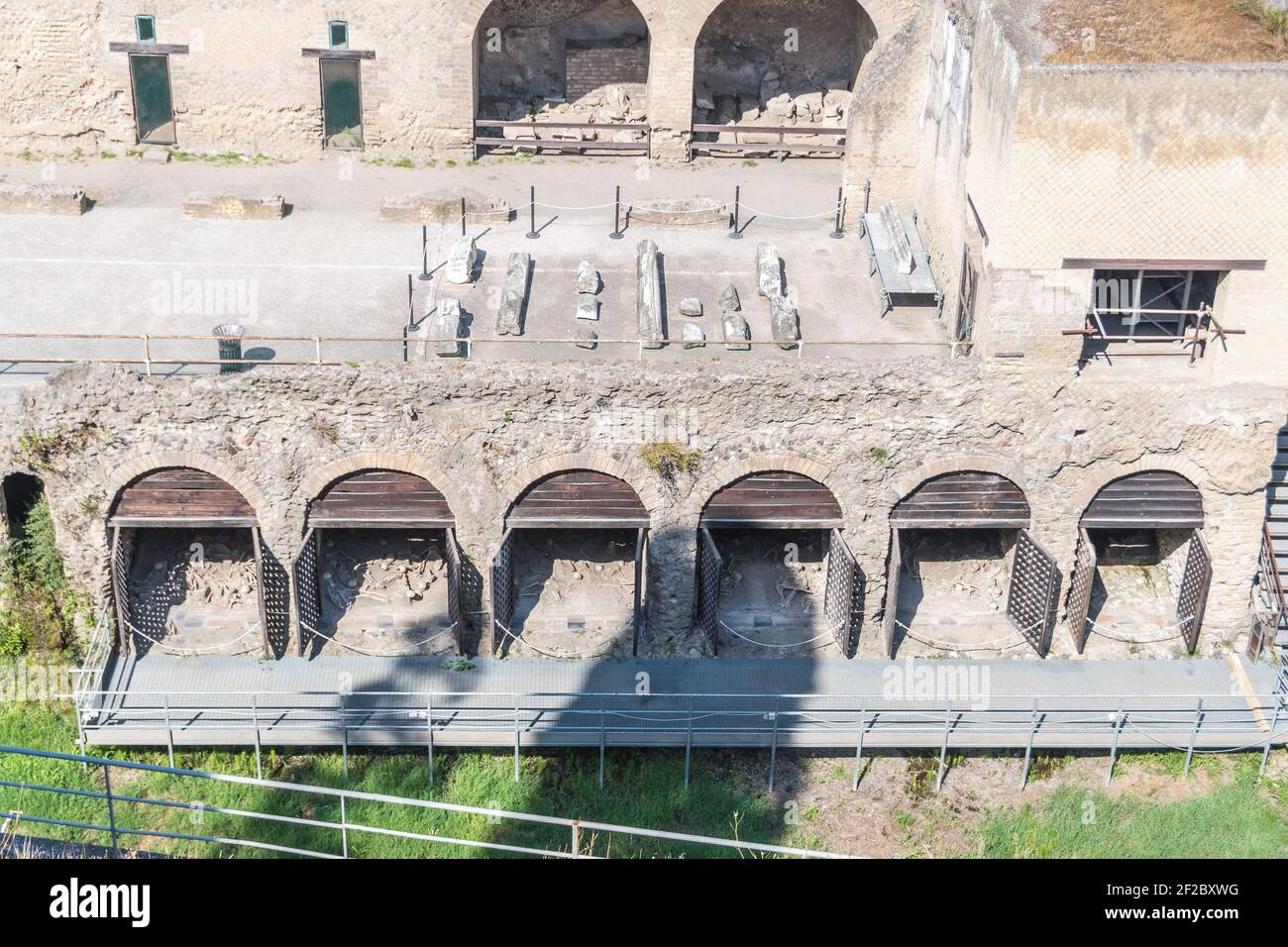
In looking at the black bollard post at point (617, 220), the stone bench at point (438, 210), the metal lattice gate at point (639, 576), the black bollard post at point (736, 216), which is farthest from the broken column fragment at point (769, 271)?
the metal lattice gate at point (639, 576)

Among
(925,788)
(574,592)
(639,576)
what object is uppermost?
(639,576)

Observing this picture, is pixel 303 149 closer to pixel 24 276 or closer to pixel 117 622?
pixel 24 276

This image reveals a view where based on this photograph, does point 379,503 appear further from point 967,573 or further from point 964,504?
point 967,573

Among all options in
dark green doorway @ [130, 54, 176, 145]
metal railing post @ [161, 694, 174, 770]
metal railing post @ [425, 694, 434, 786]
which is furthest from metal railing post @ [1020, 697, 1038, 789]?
dark green doorway @ [130, 54, 176, 145]

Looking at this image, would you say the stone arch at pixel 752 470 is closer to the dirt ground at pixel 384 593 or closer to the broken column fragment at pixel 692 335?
the broken column fragment at pixel 692 335

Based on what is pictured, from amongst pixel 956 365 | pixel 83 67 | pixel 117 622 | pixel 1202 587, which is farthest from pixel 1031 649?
pixel 83 67

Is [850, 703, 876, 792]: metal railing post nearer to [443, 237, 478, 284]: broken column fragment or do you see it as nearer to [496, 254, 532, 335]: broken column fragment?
[496, 254, 532, 335]: broken column fragment

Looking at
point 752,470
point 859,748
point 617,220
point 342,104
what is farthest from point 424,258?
point 859,748
